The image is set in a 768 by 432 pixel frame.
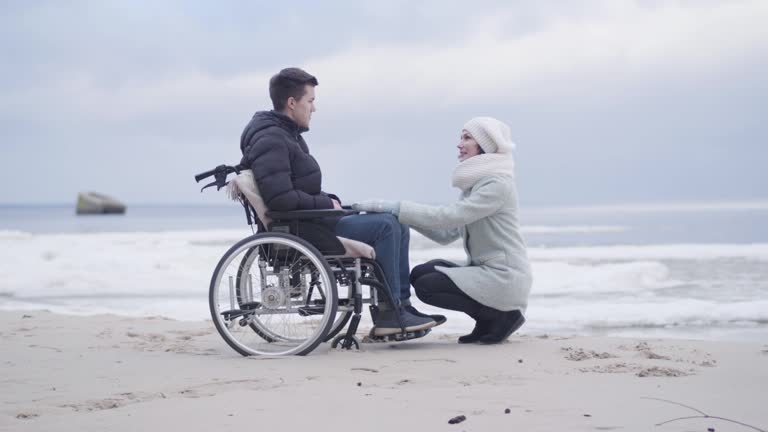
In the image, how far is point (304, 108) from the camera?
4.02 m

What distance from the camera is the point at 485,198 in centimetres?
407

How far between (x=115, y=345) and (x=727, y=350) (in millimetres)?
3120

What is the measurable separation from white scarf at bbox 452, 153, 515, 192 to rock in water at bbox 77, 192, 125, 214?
51.6m

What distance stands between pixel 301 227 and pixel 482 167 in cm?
95

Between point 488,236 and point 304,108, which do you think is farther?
point 488,236

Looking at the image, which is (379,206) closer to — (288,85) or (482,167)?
(482,167)

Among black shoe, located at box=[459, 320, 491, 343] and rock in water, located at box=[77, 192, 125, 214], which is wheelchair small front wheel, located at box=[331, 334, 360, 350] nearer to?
black shoe, located at box=[459, 320, 491, 343]

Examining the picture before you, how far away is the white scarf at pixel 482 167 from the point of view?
4.12m

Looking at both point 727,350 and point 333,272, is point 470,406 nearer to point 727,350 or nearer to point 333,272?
point 333,272

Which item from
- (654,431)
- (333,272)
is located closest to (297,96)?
(333,272)

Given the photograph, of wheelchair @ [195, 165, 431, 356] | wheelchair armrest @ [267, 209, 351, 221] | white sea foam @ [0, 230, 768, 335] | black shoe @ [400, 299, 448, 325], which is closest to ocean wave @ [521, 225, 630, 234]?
white sea foam @ [0, 230, 768, 335]

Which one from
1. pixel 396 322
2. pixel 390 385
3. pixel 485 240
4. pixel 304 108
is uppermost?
pixel 304 108

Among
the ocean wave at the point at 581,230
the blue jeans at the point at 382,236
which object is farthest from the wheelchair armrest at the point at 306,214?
the ocean wave at the point at 581,230

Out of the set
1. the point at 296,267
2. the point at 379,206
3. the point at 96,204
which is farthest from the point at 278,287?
the point at 96,204
